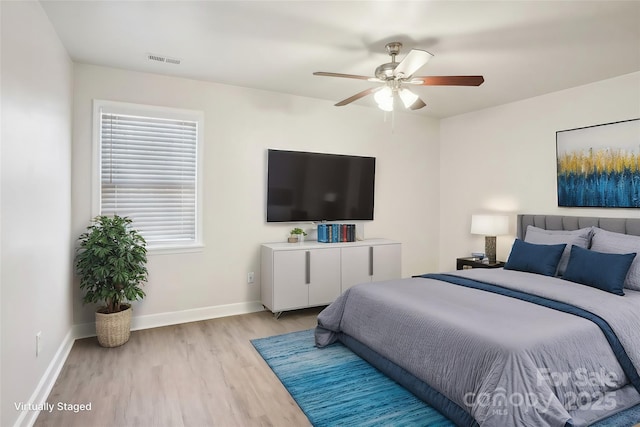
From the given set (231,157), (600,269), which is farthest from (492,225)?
(231,157)

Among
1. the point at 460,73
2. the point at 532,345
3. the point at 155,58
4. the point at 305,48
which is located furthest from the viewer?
the point at 460,73

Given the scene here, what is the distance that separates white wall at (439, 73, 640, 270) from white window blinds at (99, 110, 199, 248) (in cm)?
353

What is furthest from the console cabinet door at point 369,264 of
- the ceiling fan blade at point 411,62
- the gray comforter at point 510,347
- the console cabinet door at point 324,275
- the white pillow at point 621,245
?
the ceiling fan blade at point 411,62

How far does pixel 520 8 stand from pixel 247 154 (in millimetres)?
2808

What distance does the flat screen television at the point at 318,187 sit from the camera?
14.1ft

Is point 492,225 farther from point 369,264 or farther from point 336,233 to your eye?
point 336,233

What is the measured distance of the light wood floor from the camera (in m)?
2.19

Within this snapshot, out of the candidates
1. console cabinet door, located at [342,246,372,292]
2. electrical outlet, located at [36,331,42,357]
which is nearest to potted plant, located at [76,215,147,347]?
electrical outlet, located at [36,331,42,357]

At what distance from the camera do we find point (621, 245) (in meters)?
3.25

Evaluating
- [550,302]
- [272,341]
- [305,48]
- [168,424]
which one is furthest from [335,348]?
[305,48]

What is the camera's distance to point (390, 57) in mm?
3189

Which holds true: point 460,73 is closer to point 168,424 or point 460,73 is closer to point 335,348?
point 335,348

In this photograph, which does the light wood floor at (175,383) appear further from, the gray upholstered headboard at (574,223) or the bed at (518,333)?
the gray upholstered headboard at (574,223)

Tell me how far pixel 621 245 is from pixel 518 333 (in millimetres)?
1958
